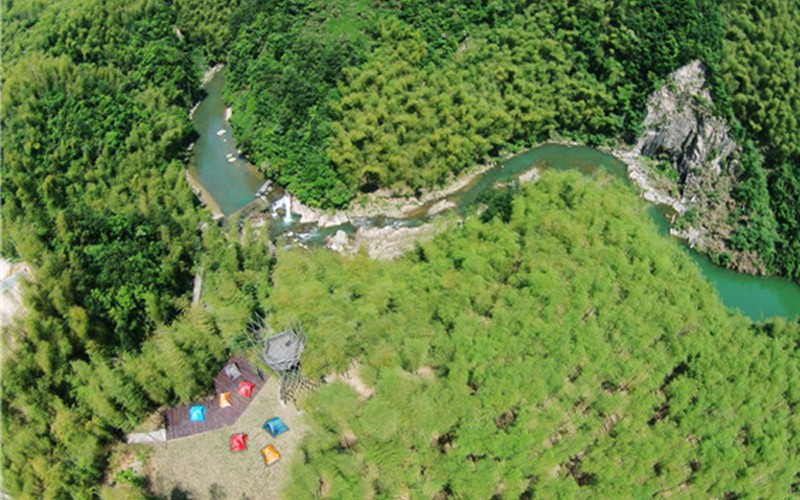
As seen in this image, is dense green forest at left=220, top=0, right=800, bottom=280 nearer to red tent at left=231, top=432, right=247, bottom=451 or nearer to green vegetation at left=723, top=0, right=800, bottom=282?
green vegetation at left=723, top=0, right=800, bottom=282

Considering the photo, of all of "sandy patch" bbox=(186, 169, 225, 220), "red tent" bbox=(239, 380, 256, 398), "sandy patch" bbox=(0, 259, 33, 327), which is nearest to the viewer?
"red tent" bbox=(239, 380, 256, 398)

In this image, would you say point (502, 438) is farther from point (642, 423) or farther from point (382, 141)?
point (382, 141)

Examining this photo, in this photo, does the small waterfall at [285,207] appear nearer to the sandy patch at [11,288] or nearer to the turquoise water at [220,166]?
the turquoise water at [220,166]

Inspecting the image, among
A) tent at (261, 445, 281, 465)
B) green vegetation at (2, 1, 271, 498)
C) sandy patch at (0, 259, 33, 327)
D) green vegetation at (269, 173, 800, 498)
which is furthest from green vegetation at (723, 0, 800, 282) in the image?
sandy patch at (0, 259, 33, 327)

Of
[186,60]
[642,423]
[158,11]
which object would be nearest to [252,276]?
[642,423]

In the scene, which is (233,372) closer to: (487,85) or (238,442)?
(238,442)

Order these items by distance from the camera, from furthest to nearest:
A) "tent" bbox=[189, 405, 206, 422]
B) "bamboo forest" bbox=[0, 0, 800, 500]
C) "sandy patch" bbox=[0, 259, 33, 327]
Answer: "sandy patch" bbox=[0, 259, 33, 327] → "tent" bbox=[189, 405, 206, 422] → "bamboo forest" bbox=[0, 0, 800, 500]
